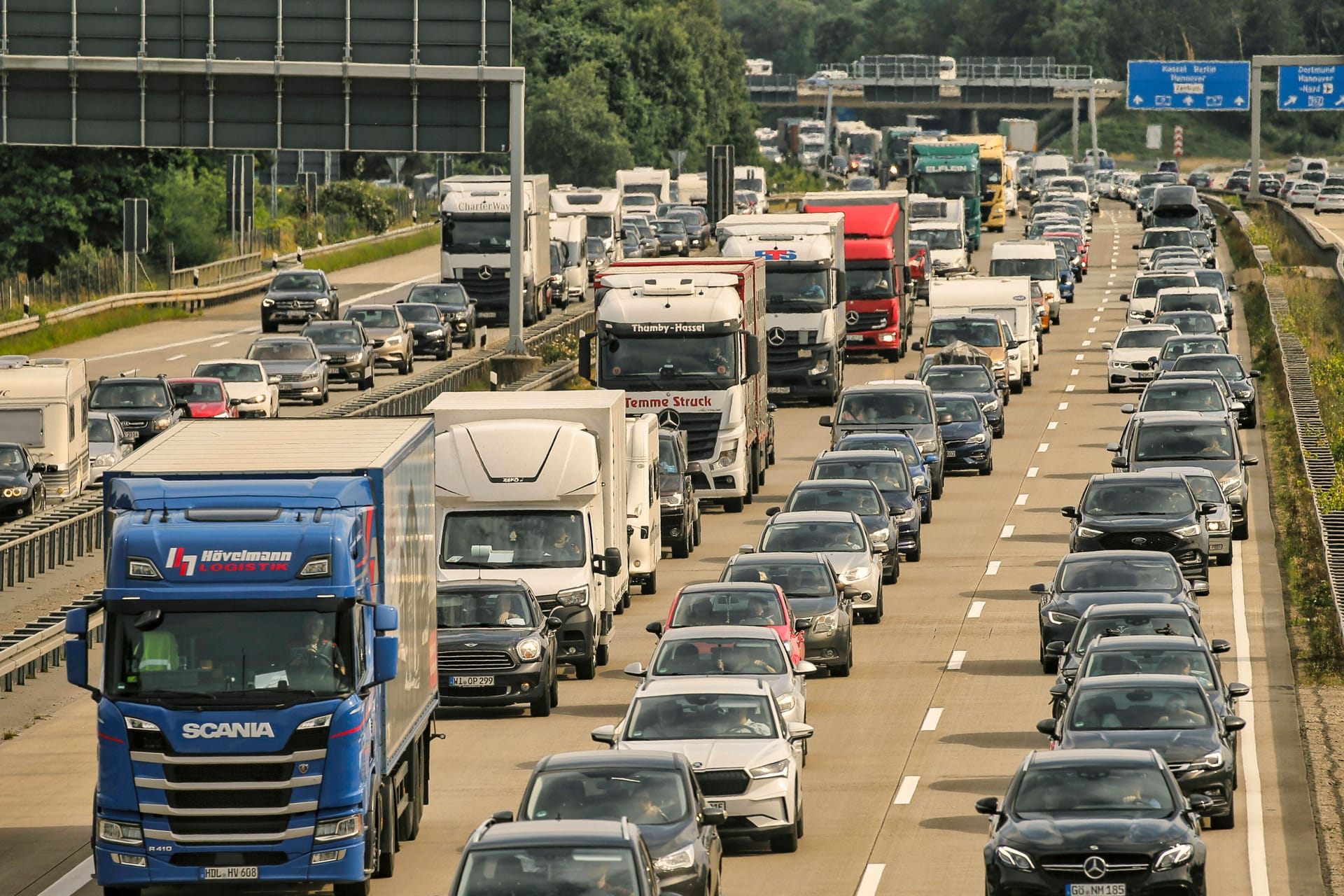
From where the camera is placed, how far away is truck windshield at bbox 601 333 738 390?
41.1m

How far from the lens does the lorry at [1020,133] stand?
171125mm

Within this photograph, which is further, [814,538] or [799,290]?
[799,290]

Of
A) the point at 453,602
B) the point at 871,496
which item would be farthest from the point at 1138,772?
the point at 871,496

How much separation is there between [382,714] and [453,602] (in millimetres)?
8352

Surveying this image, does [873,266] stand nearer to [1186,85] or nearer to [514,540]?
[514,540]

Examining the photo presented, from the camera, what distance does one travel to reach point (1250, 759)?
80.1ft

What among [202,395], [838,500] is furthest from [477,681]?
[202,395]

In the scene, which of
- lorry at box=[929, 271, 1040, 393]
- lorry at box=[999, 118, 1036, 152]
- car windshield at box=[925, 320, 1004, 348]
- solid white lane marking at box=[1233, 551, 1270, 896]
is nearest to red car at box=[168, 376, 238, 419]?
car windshield at box=[925, 320, 1004, 348]

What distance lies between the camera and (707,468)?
137 ft

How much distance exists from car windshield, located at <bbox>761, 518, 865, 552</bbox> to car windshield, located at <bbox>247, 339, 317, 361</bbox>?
23.8 meters

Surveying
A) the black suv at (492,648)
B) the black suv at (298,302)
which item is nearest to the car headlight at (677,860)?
the black suv at (492,648)

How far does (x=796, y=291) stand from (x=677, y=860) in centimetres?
3564

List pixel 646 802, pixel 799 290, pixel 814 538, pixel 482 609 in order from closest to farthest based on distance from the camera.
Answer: pixel 646 802 < pixel 482 609 < pixel 814 538 < pixel 799 290

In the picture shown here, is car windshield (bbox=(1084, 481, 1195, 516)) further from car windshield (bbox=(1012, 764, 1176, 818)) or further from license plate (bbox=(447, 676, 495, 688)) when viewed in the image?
car windshield (bbox=(1012, 764, 1176, 818))
